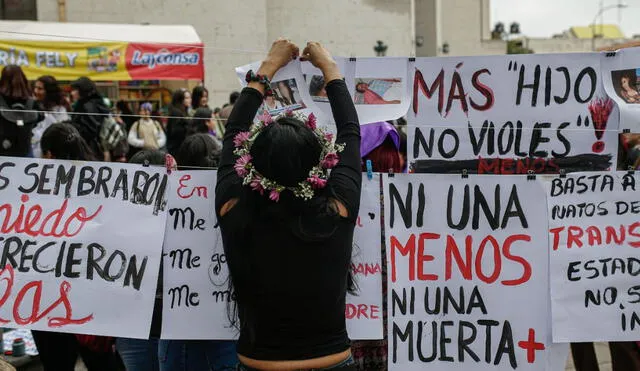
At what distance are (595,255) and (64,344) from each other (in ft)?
9.23

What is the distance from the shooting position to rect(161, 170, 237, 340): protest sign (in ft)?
10.9

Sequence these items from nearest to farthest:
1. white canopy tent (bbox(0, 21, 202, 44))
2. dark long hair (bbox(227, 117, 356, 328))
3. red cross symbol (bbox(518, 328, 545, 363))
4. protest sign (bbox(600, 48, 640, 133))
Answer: dark long hair (bbox(227, 117, 356, 328)) < red cross symbol (bbox(518, 328, 545, 363)) < protest sign (bbox(600, 48, 640, 133)) < white canopy tent (bbox(0, 21, 202, 44))

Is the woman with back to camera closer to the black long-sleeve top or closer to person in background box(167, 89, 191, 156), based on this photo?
the black long-sleeve top

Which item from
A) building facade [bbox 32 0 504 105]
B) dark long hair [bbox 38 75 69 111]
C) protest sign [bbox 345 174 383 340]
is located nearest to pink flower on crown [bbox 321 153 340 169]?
protest sign [bbox 345 174 383 340]

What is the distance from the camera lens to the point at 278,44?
312cm

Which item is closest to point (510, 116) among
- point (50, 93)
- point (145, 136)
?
point (50, 93)

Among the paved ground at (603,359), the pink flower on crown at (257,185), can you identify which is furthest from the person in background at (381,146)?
the paved ground at (603,359)

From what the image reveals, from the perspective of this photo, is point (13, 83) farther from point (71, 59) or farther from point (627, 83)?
point (627, 83)

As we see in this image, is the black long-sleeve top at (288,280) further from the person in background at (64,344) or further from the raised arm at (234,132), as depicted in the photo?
the person in background at (64,344)

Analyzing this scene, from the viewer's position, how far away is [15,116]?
6.12 metres

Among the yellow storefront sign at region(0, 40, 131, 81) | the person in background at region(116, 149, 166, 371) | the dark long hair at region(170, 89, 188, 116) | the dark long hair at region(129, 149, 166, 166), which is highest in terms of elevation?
the yellow storefront sign at region(0, 40, 131, 81)

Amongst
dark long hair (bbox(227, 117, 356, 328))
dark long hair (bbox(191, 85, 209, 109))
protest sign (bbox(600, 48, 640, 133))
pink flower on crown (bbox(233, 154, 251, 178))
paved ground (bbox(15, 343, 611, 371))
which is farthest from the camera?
dark long hair (bbox(191, 85, 209, 109))

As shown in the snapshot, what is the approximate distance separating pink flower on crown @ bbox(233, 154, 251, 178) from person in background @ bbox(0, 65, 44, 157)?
4.23 m

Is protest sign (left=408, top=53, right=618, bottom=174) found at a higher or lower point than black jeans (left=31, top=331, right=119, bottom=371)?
higher
